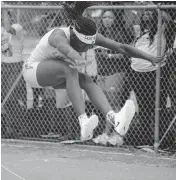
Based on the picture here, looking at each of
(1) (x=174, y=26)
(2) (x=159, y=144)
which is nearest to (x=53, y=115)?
(2) (x=159, y=144)

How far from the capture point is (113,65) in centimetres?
957

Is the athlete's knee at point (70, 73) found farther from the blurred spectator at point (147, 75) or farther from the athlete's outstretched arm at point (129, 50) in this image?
the blurred spectator at point (147, 75)

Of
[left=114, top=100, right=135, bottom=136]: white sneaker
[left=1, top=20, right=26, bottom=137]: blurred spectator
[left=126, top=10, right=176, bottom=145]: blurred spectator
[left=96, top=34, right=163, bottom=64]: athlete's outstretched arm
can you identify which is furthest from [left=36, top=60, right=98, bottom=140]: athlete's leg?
[left=1, top=20, right=26, bottom=137]: blurred spectator

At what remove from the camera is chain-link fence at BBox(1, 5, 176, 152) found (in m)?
9.34

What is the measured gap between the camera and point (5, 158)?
359 inches

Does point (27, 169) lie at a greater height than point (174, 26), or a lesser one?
lesser

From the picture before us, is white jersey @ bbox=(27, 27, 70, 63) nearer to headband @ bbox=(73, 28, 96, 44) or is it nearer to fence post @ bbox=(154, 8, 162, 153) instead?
headband @ bbox=(73, 28, 96, 44)

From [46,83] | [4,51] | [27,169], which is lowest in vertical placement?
[27,169]

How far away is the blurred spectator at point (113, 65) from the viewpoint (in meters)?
9.54

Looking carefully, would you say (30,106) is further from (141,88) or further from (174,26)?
(174,26)

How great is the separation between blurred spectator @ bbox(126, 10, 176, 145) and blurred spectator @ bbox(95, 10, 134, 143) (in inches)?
7.1

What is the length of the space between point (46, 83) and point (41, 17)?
12.3ft

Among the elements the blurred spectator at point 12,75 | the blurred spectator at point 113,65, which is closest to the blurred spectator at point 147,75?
the blurred spectator at point 113,65

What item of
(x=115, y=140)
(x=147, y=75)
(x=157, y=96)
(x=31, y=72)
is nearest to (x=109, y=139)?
(x=115, y=140)
